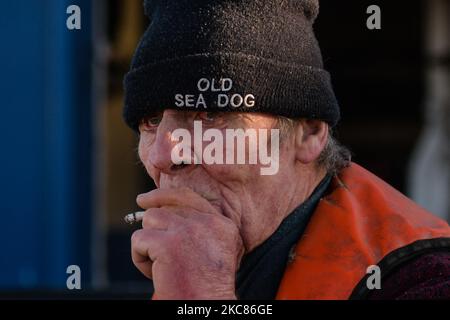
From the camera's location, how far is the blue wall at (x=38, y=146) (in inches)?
115

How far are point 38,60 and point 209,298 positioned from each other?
6.30 ft

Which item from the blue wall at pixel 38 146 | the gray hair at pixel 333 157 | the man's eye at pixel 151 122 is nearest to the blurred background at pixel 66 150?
the blue wall at pixel 38 146

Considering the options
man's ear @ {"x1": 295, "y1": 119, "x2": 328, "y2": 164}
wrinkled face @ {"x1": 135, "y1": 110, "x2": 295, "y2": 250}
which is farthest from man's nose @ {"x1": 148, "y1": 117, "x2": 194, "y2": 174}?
man's ear @ {"x1": 295, "y1": 119, "x2": 328, "y2": 164}

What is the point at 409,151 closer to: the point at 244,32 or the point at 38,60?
the point at 38,60

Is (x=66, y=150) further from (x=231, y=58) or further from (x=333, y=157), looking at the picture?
(x=231, y=58)

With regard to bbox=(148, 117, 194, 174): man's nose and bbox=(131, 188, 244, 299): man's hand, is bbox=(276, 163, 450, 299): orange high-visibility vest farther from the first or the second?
bbox=(148, 117, 194, 174): man's nose

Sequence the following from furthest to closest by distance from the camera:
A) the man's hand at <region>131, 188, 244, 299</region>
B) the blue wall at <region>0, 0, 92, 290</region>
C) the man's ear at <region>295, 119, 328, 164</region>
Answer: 1. the blue wall at <region>0, 0, 92, 290</region>
2. the man's ear at <region>295, 119, 328, 164</region>
3. the man's hand at <region>131, 188, 244, 299</region>

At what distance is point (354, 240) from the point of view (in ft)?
4.49

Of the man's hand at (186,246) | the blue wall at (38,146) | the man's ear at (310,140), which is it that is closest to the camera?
the man's hand at (186,246)

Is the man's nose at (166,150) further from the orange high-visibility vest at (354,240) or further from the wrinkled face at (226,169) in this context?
the orange high-visibility vest at (354,240)

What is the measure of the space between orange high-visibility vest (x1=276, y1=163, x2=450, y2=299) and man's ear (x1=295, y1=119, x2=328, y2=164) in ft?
0.28

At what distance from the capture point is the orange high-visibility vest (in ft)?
4.38

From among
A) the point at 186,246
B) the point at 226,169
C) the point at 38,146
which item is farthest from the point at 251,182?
the point at 38,146
